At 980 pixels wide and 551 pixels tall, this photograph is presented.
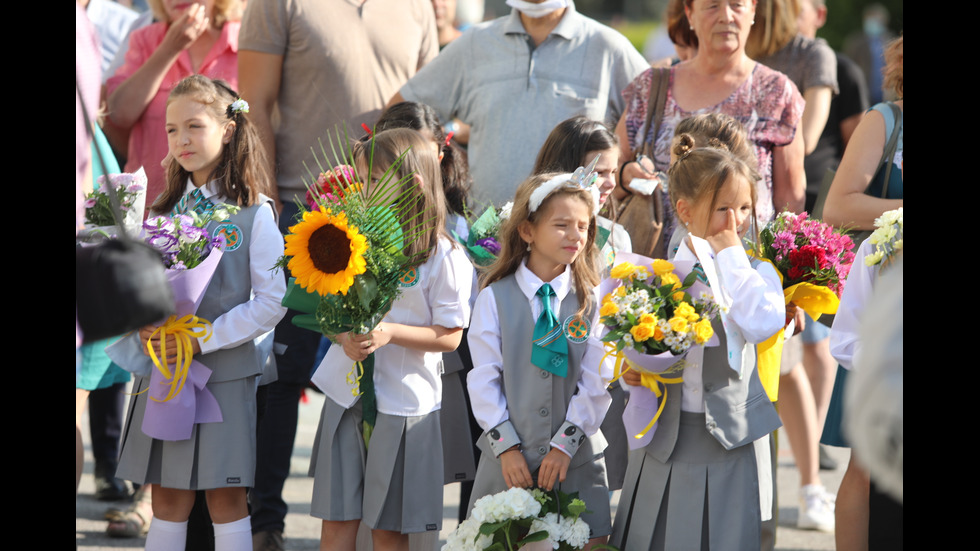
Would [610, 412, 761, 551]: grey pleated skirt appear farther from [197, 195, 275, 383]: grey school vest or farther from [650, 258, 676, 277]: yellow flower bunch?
Answer: [197, 195, 275, 383]: grey school vest

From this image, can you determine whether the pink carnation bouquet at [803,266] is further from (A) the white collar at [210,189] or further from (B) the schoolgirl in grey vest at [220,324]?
(A) the white collar at [210,189]

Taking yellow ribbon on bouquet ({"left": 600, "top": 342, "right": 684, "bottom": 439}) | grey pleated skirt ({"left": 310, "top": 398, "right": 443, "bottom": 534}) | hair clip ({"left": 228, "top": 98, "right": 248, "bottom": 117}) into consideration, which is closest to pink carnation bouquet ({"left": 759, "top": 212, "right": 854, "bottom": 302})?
yellow ribbon on bouquet ({"left": 600, "top": 342, "right": 684, "bottom": 439})

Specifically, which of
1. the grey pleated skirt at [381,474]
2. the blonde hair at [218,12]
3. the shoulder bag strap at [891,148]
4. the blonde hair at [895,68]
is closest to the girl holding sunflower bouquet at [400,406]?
the grey pleated skirt at [381,474]

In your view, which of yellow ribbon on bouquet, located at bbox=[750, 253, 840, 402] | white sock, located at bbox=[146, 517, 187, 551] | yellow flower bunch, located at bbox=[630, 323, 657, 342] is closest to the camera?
yellow flower bunch, located at bbox=[630, 323, 657, 342]

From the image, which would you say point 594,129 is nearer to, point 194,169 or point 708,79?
point 708,79

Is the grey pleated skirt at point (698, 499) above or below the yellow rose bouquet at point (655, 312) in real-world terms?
below

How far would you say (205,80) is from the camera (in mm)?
3779

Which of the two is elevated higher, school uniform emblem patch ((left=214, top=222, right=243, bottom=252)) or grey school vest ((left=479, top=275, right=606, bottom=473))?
school uniform emblem patch ((left=214, top=222, right=243, bottom=252))

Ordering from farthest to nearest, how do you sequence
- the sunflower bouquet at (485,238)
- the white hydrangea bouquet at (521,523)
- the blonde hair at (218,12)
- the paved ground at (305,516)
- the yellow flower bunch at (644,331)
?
the blonde hair at (218,12) → the paved ground at (305,516) → the sunflower bouquet at (485,238) → the white hydrangea bouquet at (521,523) → the yellow flower bunch at (644,331)

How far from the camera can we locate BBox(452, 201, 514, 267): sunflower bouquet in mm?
3822

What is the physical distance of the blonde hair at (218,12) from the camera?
16.4 feet

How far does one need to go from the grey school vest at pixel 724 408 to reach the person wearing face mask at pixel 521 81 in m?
1.50

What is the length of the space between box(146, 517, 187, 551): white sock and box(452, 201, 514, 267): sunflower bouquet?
1410 mm

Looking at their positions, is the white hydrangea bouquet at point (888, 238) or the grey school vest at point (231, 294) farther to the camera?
the grey school vest at point (231, 294)
